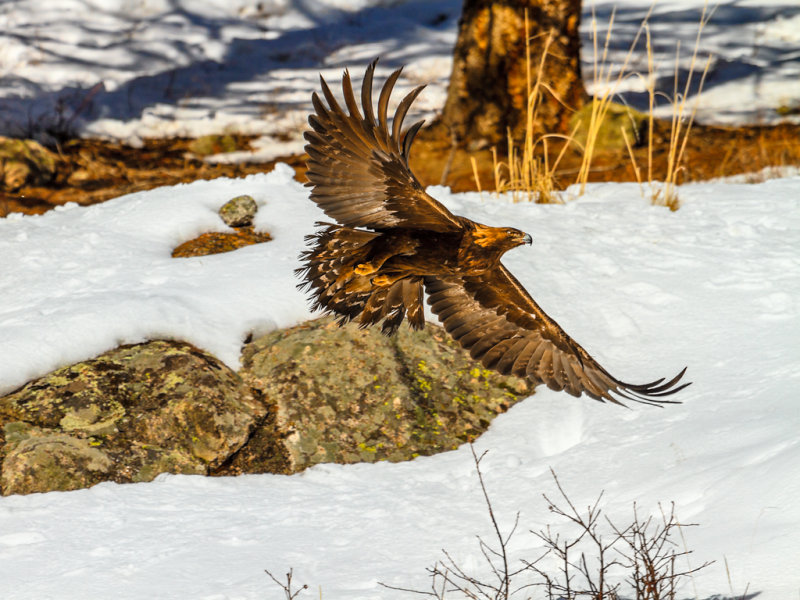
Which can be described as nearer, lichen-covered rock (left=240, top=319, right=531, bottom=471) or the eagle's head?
the eagle's head

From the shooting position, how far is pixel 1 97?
395 inches

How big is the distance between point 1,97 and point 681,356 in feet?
30.0

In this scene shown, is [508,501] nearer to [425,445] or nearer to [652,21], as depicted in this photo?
[425,445]

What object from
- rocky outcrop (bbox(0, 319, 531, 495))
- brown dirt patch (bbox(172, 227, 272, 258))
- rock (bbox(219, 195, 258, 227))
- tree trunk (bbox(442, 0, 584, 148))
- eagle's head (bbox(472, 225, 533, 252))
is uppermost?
tree trunk (bbox(442, 0, 584, 148))

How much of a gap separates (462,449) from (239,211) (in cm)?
236

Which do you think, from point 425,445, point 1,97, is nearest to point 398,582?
point 425,445

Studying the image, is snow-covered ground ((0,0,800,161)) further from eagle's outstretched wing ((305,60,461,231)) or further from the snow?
eagle's outstretched wing ((305,60,461,231))

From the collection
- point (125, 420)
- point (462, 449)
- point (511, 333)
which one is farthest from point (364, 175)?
point (125, 420)

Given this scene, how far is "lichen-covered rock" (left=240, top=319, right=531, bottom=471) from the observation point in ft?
12.4

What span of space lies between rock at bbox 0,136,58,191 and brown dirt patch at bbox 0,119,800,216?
126 millimetres

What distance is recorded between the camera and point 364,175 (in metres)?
3.04

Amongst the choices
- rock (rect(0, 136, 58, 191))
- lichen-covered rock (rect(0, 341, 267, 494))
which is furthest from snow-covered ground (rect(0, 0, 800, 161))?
lichen-covered rock (rect(0, 341, 267, 494))

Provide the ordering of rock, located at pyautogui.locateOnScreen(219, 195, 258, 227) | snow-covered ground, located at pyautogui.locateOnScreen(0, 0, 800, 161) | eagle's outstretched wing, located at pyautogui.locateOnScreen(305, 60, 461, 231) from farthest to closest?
snow-covered ground, located at pyautogui.locateOnScreen(0, 0, 800, 161) < rock, located at pyautogui.locateOnScreen(219, 195, 258, 227) < eagle's outstretched wing, located at pyautogui.locateOnScreen(305, 60, 461, 231)

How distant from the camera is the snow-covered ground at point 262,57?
396 inches
